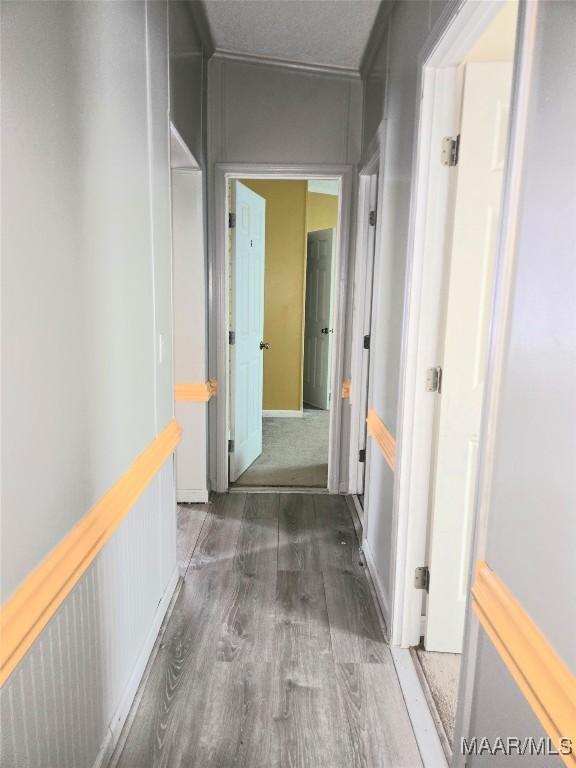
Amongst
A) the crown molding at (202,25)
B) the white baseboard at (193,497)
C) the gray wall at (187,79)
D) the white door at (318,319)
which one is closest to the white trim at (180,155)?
the gray wall at (187,79)

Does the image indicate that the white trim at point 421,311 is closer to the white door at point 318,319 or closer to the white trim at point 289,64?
the white trim at point 289,64

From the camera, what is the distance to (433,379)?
1943 mm

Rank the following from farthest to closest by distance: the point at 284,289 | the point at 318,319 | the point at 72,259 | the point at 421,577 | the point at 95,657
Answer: the point at 318,319 < the point at 284,289 < the point at 421,577 < the point at 95,657 < the point at 72,259

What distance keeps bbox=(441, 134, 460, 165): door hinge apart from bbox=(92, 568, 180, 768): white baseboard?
2.03m

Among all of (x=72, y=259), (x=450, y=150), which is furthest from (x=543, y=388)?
(x=450, y=150)

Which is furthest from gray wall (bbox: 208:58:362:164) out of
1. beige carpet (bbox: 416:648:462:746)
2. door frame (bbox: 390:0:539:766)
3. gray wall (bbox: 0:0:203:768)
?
beige carpet (bbox: 416:648:462:746)

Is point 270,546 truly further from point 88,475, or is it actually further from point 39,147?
point 39,147

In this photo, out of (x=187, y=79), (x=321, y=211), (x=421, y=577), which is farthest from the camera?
(x=321, y=211)

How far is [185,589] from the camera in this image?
2486mm

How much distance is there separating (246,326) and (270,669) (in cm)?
236

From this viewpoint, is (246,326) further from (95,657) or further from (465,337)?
(95,657)

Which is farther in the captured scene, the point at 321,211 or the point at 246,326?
the point at 321,211

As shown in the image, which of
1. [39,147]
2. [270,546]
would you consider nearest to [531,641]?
[39,147]

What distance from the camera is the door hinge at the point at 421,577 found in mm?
2062
